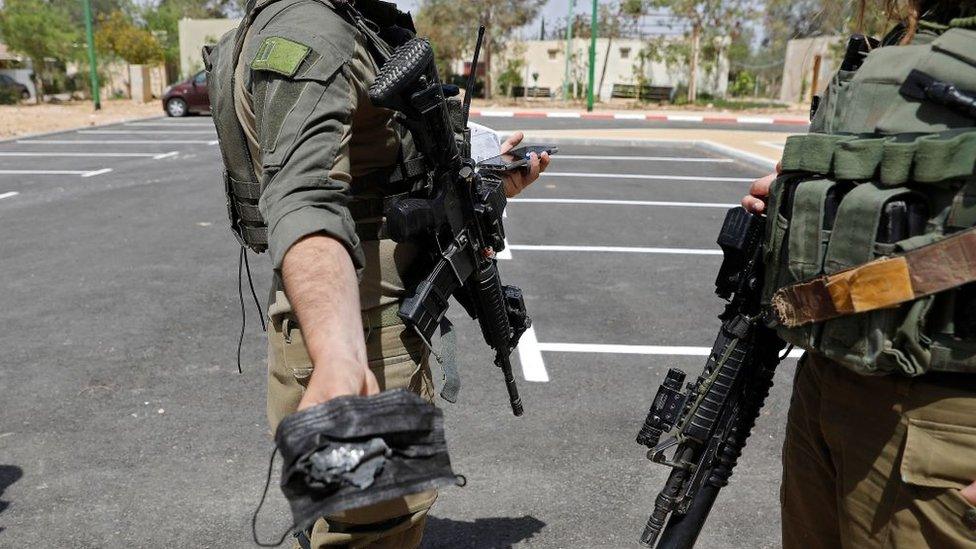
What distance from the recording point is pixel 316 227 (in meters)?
1.22

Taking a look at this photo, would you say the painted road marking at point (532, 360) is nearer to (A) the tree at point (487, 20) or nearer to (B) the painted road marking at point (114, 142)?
(B) the painted road marking at point (114, 142)

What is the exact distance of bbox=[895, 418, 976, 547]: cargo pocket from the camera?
1.37 m

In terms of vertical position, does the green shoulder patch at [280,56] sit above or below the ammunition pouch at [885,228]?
above

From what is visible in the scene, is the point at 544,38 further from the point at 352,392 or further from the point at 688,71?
the point at 352,392

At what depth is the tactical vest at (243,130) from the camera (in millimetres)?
1630

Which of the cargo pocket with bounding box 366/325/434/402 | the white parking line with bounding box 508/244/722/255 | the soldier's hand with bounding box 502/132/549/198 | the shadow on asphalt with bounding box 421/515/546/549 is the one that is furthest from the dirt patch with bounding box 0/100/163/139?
the cargo pocket with bounding box 366/325/434/402

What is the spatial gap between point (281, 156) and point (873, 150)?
1060 mm

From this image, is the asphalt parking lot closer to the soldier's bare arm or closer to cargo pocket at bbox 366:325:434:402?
cargo pocket at bbox 366:325:434:402

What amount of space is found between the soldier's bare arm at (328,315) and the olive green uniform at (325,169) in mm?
30

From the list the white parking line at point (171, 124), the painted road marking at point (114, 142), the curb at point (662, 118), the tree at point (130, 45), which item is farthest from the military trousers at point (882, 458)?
the tree at point (130, 45)

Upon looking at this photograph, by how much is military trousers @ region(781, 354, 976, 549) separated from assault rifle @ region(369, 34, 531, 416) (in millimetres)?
817

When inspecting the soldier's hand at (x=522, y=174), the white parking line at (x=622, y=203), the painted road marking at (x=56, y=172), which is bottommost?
the painted road marking at (x=56, y=172)

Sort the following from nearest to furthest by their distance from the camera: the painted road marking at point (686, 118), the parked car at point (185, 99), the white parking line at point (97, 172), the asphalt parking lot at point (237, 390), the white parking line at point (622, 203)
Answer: the asphalt parking lot at point (237, 390) < the white parking line at point (622, 203) < the white parking line at point (97, 172) < the painted road marking at point (686, 118) < the parked car at point (185, 99)

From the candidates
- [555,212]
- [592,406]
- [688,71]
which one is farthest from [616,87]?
[592,406]
